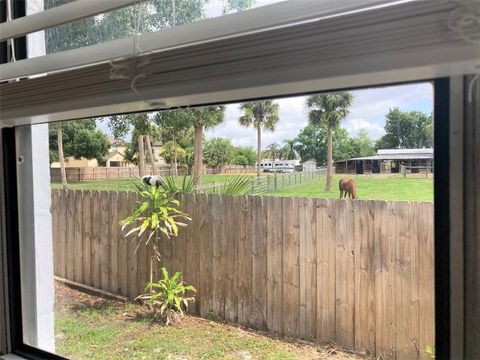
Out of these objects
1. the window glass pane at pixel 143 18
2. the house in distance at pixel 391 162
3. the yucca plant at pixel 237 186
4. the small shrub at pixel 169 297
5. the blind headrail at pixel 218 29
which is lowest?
the small shrub at pixel 169 297

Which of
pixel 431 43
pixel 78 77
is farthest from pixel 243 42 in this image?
pixel 78 77

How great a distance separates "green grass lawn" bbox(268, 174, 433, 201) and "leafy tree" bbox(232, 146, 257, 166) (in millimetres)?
99

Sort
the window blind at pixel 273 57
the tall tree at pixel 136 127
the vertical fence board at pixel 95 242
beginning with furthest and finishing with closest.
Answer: the vertical fence board at pixel 95 242 < the tall tree at pixel 136 127 < the window blind at pixel 273 57

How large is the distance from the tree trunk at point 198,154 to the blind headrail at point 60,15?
280 millimetres

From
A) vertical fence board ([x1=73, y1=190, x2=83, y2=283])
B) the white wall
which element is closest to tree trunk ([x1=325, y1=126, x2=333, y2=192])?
vertical fence board ([x1=73, y1=190, x2=83, y2=283])

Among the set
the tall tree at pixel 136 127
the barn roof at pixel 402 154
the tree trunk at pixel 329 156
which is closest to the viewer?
the barn roof at pixel 402 154

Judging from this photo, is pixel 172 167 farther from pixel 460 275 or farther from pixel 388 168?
pixel 460 275

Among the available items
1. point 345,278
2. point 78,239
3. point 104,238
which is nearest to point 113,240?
point 104,238

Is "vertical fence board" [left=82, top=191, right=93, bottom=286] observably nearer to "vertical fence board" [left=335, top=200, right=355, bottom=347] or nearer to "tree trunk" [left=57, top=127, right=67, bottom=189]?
"tree trunk" [left=57, top=127, right=67, bottom=189]

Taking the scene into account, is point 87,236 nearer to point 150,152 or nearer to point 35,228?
point 35,228

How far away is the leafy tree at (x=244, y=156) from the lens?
2.40ft

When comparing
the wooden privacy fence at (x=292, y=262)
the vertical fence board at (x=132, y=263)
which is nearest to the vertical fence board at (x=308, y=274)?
the wooden privacy fence at (x=292, y=262)

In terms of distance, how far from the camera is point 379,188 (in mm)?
596

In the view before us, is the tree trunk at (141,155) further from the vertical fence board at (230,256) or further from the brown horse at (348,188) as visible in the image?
the brown horse at (348,188)
